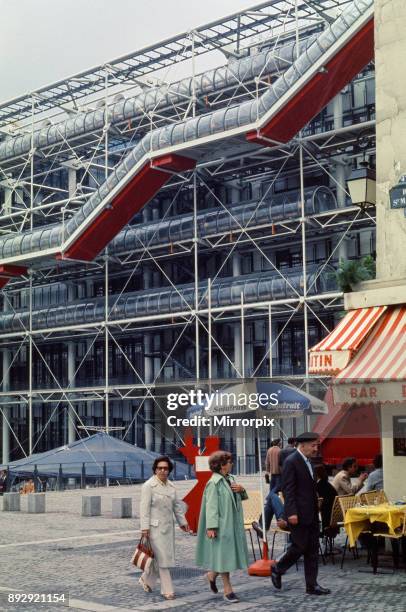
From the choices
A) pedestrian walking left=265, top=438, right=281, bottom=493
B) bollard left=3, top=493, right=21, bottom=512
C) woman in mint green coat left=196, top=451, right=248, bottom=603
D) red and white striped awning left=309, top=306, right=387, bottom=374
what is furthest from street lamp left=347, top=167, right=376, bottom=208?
bollard left=3, top=493, right=21, bottom=512

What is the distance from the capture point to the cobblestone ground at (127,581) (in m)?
9.73

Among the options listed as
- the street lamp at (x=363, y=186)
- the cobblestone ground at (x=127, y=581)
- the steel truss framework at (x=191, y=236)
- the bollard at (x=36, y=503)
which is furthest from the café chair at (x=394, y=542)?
the steel truss framework at (x=191, y=236)

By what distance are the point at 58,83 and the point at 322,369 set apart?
34.2 metres

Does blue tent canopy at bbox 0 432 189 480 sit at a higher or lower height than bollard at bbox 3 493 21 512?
higher

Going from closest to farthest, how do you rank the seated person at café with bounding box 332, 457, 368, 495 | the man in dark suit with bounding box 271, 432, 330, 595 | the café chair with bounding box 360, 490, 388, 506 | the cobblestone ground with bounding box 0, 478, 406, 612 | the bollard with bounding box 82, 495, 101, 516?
1. the cobblestone ground with bounding box 0, 478, 406, 612
2. the man in dark suit with bounding box 271, 432, 330, 595
3. the café chair with bounding box 360, 490, 388, 506
4. the seated person at café with bounding box 332, 457, 368, 495
5. the bollard with bounding box 82, 495, 101, 516

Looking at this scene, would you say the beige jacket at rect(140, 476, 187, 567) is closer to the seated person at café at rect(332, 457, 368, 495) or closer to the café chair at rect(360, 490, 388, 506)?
the café chair at rect(360, 490, 388, 506)

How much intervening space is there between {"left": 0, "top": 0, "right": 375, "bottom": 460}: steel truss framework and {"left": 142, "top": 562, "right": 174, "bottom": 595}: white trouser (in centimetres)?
2044

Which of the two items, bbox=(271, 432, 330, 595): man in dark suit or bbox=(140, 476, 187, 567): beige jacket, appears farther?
bbox=(140, 476, 187, 567): beige jacket

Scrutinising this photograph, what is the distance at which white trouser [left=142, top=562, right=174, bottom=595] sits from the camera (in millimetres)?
10195

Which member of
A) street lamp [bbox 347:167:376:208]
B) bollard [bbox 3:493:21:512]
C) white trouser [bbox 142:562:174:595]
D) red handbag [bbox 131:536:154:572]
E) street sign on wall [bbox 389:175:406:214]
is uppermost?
street lamp [bbox 347:167:376:208]

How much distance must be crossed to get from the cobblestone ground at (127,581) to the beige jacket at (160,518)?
0.51 meters

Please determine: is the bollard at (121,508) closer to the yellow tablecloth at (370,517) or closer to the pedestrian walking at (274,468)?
the pedestrian walking at (274,468)

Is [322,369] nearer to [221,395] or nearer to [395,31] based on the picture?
[221,395]

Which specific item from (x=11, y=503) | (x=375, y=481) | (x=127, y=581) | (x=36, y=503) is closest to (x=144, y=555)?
(x=127, y=581)
